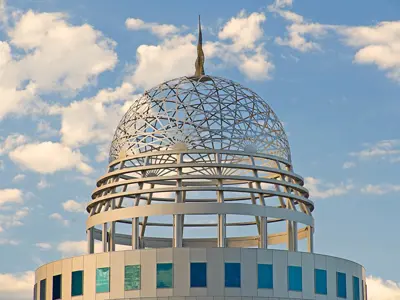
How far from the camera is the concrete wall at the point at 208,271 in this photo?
8356 centimetres

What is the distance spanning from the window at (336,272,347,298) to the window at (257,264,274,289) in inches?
286

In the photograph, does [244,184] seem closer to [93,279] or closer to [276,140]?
[276,140]

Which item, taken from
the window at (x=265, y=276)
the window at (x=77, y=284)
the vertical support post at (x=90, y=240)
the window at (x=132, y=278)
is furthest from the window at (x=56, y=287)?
the window at (x=265, y=276)

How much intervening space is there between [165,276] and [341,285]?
632 inches

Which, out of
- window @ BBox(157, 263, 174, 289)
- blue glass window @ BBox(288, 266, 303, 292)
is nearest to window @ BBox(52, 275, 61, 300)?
window @ BBox(157, 263, 174, 289)

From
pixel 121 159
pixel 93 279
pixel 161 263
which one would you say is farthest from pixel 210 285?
pixel 121 159

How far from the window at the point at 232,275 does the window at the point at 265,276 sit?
184 cm

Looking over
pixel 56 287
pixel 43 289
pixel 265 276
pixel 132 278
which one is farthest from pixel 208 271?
pixel 43 289

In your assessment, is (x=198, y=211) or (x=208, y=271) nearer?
(x=208, y=271)

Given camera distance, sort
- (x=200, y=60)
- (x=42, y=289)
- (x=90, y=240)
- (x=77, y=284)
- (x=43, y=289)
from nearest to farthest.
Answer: (x=77, y=284) < (x=43, y=289) < (x=42, y=289) < (x=90, y=240) < (x=200, y=60)

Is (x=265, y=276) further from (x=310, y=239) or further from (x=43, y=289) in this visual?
(x=43, y=289)

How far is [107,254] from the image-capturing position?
85.8 m

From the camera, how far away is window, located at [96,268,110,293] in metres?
85.2

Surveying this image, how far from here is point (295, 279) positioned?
3383 inches
